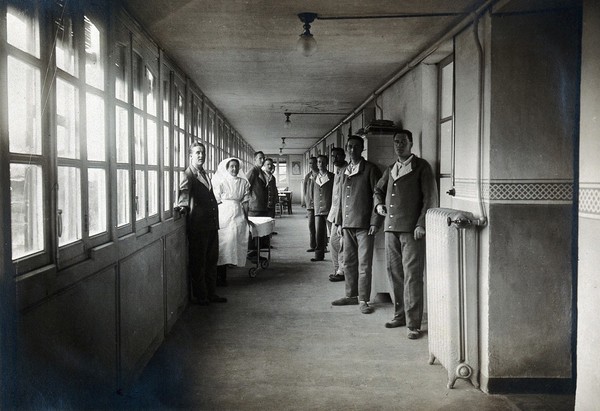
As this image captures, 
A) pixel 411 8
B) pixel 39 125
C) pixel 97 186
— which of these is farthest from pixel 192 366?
pixel 411 8

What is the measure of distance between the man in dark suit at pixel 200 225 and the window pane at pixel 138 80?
4.81ft

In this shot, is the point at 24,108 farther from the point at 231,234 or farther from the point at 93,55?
the point at 231,234

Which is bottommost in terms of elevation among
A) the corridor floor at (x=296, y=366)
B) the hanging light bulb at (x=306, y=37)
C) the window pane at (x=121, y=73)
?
the corridor floor at (x=296, y=366)

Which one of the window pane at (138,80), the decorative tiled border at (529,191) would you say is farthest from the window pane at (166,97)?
the decorative tiled border at (529,191)

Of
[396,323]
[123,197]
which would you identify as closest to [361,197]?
[396,323]

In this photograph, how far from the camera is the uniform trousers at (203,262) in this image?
19.4 feet

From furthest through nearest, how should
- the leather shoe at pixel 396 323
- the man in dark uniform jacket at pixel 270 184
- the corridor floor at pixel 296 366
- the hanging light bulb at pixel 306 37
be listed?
the man in dark uniform jacket at pixel 270 184 < the leather shoe at pixel 396 323 < the hanging light bulb at pixel 306 37 < the corridor floor at pixel 296 366

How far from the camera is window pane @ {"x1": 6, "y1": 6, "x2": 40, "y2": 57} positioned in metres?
2.03

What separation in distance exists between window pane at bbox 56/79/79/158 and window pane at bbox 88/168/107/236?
11.4 inches

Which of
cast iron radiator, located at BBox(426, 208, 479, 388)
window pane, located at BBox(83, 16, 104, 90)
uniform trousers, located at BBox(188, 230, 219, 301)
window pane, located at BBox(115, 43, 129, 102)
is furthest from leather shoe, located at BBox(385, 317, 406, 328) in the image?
window pane, located at BBox(83, 16, 104, 90)

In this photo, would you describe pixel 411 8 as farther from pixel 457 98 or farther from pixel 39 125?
pixel 39 125

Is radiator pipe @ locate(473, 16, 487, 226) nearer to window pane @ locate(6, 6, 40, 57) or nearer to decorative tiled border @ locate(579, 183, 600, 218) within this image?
decorative tiled border @ locate(579, 183, 600, 218)

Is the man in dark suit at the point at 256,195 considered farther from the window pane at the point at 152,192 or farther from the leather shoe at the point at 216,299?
the window pane at the point at 152,192

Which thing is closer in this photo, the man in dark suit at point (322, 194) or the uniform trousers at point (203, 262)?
the uniform trousers at point (203, 262)
